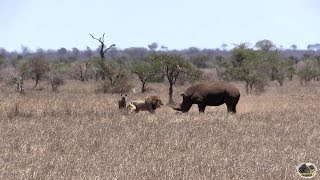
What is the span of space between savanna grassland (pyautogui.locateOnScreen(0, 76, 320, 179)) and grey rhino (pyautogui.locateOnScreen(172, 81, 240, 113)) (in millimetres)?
3798

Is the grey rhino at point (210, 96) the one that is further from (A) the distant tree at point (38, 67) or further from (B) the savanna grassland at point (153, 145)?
(A) the distant tree at point (38, 67)

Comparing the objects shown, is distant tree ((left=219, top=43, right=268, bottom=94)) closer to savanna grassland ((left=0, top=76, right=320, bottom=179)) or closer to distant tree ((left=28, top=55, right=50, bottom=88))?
distant tree ((left=28, top=55, right=50, bottom=88))

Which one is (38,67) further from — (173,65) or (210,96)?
(210,96)

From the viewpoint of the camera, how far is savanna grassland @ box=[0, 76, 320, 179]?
791 centimetres

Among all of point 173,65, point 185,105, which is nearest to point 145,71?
point 173,65

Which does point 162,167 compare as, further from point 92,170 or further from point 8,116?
point 8,116

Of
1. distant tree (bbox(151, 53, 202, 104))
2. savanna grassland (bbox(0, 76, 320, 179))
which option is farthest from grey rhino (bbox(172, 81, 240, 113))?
distant tree (bbox(151, 53, 202, 104))

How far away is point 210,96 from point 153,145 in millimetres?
10783

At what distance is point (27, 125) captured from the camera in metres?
14.1

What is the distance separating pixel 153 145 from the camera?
11.1 metres

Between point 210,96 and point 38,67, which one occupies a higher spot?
point 210,96

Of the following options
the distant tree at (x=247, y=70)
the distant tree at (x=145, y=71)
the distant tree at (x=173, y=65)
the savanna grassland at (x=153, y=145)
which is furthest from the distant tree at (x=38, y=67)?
the savanna grassland at (x=153, y=145)

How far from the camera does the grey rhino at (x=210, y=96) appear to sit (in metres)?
21.5

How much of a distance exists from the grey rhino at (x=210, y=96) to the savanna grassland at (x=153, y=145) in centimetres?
380
